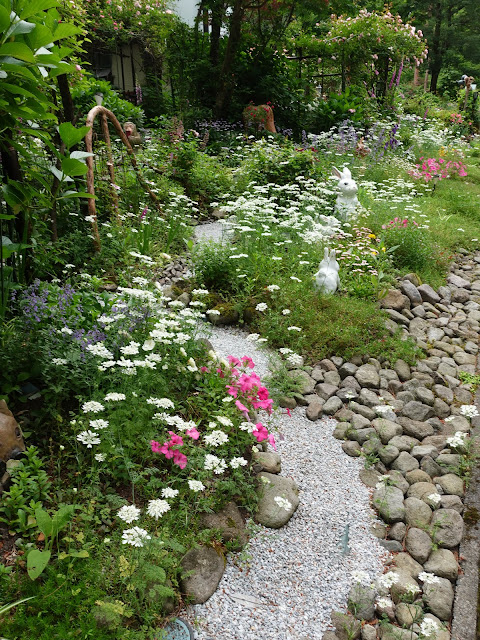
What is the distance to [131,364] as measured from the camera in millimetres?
2467

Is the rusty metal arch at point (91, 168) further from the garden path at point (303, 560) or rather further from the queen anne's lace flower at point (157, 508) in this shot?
the queen anne's lace flower at point (157, 508)

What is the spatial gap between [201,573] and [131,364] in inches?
38.7

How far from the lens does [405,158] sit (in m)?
9.75

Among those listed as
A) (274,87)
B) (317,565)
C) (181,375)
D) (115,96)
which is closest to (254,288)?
(181,375)

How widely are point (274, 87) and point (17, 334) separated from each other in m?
9.69

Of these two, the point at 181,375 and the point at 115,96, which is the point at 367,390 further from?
the point at 115,96

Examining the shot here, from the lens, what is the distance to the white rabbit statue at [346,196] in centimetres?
600

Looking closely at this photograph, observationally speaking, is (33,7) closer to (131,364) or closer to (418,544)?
(131,364)

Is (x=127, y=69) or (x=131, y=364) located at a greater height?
(x=127, y=69)

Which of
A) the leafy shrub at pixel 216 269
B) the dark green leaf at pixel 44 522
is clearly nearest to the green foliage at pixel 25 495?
the dark green leaf at pixel 44 522

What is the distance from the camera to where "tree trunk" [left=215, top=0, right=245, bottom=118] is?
9.73 m

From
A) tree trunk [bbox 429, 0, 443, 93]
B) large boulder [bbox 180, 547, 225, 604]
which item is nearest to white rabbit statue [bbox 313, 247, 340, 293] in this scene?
large boulder [bbox 180, 547, 225, 604]

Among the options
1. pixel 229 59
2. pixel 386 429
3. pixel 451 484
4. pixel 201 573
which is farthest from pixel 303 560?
pixel 229 59

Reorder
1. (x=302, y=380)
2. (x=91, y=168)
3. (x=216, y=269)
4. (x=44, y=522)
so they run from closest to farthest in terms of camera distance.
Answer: (x=44, y=522)
(x=302, y=380)
(x=91, y=168)
(x=216, y=269)
